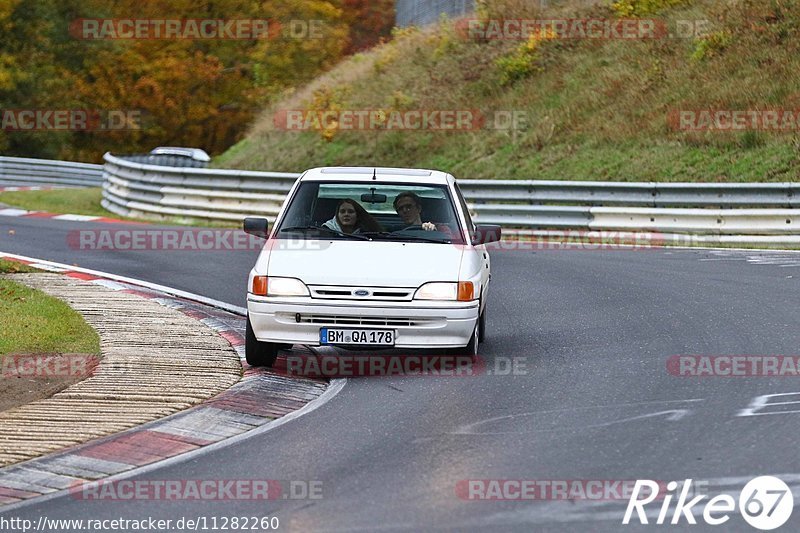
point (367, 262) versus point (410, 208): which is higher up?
point (410, 208)

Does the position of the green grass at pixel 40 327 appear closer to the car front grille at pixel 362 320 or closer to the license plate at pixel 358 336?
the car front grille at pixel 362 320

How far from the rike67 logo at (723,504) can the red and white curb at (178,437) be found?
2.74 m

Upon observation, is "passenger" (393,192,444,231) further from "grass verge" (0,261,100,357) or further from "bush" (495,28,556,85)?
"bush" (495,28,556,85)

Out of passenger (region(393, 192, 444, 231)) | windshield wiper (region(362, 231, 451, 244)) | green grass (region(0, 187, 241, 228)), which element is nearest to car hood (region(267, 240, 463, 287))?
windshield wiper (region(362, 231, 451, 244))

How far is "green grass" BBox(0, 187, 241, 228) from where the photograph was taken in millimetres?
27141

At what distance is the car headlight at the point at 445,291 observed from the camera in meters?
10.2

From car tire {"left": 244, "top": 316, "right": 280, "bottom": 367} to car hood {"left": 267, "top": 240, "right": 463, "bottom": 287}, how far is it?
0.58 meters

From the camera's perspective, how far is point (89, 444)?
8.03 meters

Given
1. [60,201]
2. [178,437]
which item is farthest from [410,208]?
[60,201]

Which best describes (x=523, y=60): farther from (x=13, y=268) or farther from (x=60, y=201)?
(x=13, y=268)

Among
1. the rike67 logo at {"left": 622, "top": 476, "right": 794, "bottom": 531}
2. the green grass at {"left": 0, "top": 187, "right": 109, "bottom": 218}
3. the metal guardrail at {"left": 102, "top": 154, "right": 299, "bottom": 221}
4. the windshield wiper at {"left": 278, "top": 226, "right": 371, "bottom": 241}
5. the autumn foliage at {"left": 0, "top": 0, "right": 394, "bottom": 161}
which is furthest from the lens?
the autumn foliage at {"left": 0, "top": 0, "right": 394, "bottom": 161}

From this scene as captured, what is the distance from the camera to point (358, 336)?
1016 centimetres

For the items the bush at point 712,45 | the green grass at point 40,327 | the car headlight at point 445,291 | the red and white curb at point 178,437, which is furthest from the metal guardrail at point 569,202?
the red and white curb at point 178,437

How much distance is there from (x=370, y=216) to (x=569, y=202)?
12644mm
